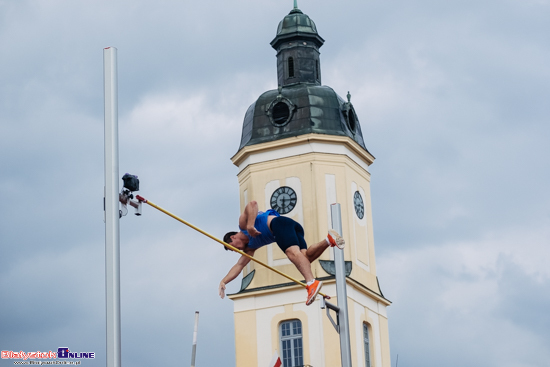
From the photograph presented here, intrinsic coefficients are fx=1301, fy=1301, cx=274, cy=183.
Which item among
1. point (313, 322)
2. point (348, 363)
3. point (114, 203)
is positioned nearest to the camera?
point (114, 203)

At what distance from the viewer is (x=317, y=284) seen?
19.8m

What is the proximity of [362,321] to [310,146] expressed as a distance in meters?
6.49

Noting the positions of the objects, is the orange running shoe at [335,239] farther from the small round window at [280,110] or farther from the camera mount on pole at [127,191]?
the small round window at [280,110]

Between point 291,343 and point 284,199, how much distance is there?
5.15 metres

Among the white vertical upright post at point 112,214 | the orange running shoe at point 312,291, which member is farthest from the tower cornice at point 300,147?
the white vertical upright post at point 112,214

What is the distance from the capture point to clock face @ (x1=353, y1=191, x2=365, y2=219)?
1864 inches

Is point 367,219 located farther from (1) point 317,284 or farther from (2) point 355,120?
(1) point 317,284

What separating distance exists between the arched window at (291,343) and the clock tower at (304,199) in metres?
0.03

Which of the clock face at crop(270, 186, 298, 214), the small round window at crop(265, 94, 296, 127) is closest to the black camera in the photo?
the clock face at crop(270, 186, 298, 214)

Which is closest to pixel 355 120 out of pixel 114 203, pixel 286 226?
pixel 286 226

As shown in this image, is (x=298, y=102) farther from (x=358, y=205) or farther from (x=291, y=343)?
(x=291, y=343)

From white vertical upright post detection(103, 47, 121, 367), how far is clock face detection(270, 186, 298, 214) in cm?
2839

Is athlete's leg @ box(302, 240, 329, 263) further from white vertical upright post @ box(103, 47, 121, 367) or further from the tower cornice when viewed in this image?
the tower cornice

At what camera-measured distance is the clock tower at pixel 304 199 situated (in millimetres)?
44781
